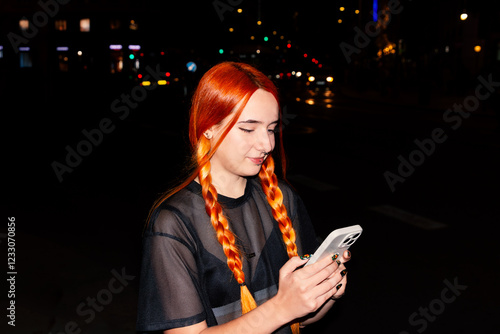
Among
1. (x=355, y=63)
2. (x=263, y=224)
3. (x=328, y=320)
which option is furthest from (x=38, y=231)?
(x=355, y=63)

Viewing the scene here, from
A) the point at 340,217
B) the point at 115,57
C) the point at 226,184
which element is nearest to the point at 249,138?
the point at 226,184

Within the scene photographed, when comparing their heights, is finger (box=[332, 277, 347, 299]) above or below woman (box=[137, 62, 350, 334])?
below

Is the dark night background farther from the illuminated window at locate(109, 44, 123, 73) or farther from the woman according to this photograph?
the illuminated window at locate(109, 44, 123, 73)

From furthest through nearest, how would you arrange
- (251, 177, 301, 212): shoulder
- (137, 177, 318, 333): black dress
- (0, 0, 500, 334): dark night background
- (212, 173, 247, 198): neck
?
(0, 0, 500, 334): dark night background < (251, 177, 301, 212): shoulder < (212, 173, 247, 198): neck < (137, 177, 318, 333): black dress

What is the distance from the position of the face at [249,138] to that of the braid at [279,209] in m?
0.18

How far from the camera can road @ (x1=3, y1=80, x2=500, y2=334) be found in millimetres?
4852

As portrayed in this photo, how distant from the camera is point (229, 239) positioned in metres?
1.86

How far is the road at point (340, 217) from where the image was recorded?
15.9 ft

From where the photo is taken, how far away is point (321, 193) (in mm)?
9047

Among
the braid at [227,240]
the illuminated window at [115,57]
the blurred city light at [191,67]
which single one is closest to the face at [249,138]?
the braid at [227,240]

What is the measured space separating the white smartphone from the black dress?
1.06 feet

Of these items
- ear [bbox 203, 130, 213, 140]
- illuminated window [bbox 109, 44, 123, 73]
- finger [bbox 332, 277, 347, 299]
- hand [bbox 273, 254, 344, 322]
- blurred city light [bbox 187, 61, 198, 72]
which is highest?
illuminated window [bbox 109, 44, 123, 73]

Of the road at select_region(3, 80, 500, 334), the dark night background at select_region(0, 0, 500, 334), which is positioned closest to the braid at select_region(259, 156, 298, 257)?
the dark night background at select_region(0, 0, 500, 334)

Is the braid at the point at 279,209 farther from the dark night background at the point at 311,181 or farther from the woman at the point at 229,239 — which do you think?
the dark night background at the point at 311,181
